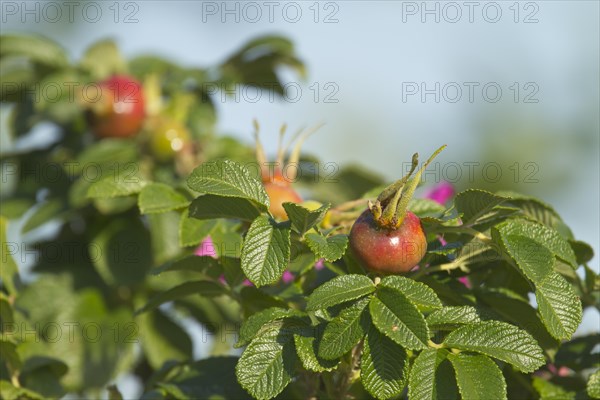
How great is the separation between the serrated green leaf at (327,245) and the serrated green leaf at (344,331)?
7cm

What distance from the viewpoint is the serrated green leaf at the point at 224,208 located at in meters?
1.25

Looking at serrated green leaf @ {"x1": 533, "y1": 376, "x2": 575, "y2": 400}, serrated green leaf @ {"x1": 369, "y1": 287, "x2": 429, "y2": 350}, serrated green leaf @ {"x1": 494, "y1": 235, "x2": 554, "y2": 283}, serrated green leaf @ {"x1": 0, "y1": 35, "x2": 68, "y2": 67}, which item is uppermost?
serrated green leaf @ {"x1": 0, "y1": 35, "x2": 68, "y2": 67}

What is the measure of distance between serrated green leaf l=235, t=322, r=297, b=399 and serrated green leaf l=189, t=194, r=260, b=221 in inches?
6.4

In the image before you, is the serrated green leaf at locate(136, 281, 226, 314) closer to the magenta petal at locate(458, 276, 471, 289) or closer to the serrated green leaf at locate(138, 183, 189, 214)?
the serrated green leaf at locate(138, 183, 189, 214)

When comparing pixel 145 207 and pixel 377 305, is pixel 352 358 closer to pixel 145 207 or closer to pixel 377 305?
pixel 377 305

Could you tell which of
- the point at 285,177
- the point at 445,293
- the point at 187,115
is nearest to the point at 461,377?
the point at 445,293

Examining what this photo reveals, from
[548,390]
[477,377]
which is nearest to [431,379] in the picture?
[477,377]

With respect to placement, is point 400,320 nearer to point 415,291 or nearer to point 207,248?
point 415,291

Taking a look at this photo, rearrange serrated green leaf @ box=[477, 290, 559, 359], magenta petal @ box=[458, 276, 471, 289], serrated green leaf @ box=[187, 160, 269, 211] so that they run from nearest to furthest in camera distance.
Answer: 1. serrated green leaf @ box=[187, 160, 269, 211]
2. serrated green leaf @ box=[477, 290, 559, 359]
3. magenta petal @ box=[458, 276, 471, 289]

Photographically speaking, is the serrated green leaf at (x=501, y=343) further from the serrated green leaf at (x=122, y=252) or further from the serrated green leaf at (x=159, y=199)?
the serrated green leaf at (x=122, y=252)

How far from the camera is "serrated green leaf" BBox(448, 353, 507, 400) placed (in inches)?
43.2

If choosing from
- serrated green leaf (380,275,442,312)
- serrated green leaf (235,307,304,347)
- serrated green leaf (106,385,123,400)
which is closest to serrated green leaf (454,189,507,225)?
serrated green leaf (380,275,442,312)

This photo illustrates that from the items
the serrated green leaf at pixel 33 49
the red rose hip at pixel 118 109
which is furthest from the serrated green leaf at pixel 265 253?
the serrated green leaf at pixel 33 49

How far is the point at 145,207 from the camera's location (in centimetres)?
140
